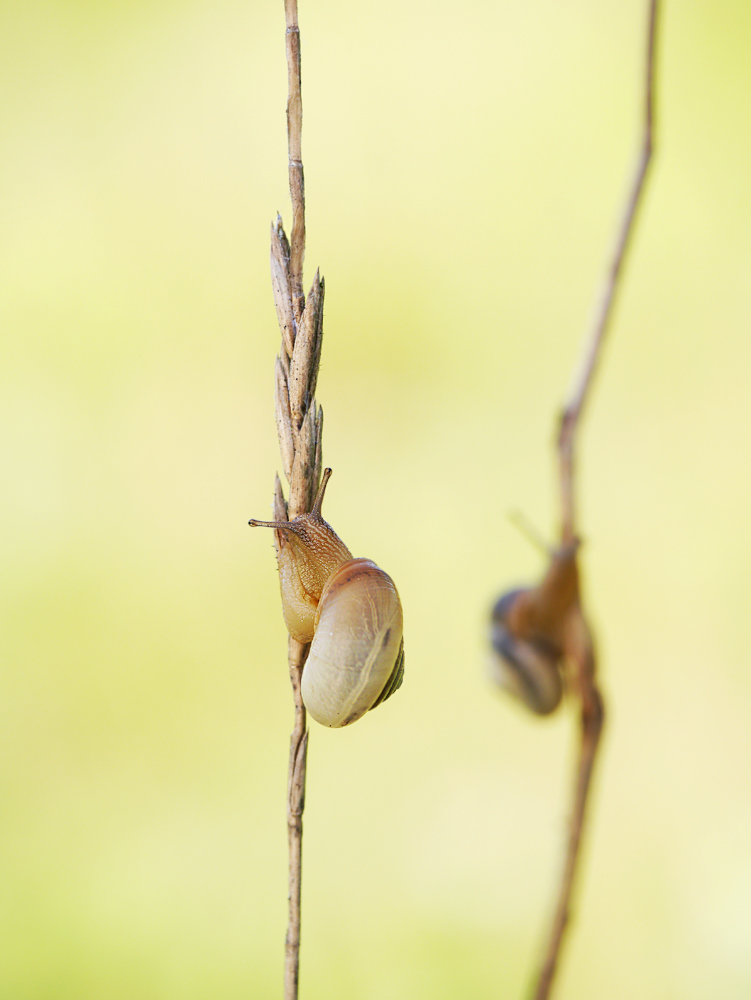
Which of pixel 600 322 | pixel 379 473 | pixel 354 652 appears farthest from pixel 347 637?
pixel 379 473

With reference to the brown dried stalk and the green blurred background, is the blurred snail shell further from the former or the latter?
the green blurred background

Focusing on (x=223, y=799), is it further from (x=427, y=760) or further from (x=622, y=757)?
(x=622, y=757)

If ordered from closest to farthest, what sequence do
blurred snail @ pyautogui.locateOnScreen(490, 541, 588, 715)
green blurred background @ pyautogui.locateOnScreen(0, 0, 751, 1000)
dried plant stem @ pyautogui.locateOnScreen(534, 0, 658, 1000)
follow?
dried plant stem @ pyautogui.locateOnScreen(534, 0, 658, 1000) → blurred snail @ pyautogui.locateOnScreen(490, 541, 588, 715) → green blurred background @ pyautogui.locateOnScreen(0, 0, 751, 1000)

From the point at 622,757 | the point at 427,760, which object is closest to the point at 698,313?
the point at 622,757

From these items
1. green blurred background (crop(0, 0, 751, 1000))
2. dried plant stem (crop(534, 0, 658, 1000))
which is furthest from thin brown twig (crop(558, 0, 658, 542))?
green blurred background (crop(0, 0, 751, 1000))

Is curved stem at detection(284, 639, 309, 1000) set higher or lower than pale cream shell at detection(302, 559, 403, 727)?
lower

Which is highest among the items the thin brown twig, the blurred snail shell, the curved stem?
the thin brown twig
